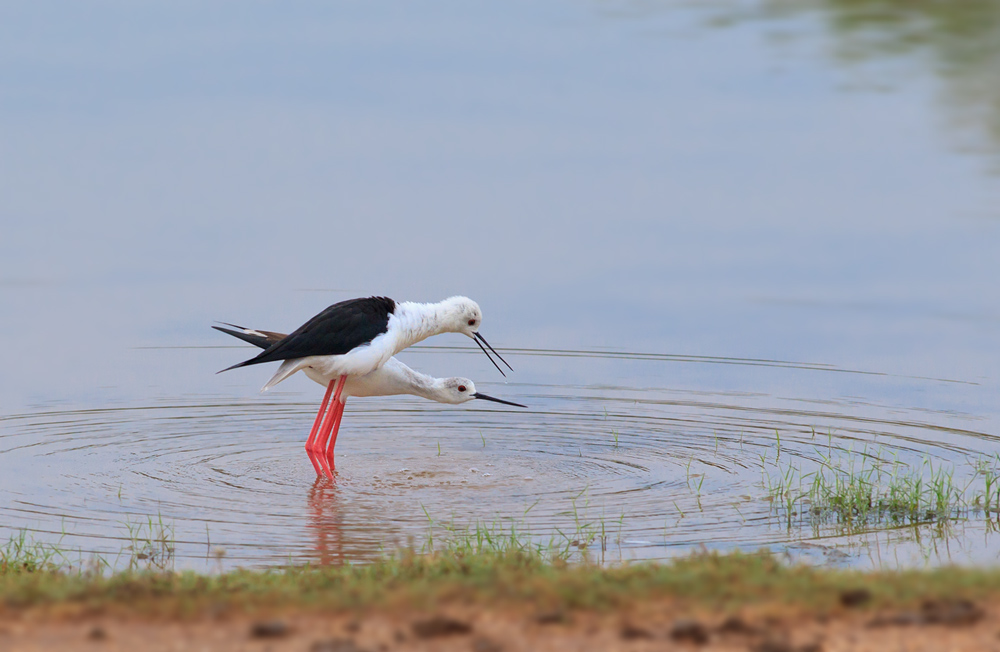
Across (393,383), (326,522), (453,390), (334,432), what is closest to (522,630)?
(326,522)

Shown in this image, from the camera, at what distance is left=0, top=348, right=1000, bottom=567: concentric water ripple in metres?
8.09

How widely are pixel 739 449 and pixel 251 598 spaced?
553 centimetres

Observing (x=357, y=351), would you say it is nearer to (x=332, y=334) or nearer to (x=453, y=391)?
(x=332, y=334)

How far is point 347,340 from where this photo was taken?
10.3 m

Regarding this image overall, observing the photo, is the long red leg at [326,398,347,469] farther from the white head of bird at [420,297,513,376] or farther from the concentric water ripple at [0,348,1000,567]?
the white head of bird at [420,297,513,376]

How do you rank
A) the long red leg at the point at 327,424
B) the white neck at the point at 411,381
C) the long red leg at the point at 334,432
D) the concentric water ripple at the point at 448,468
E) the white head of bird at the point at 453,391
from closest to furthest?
the concentric water ripple at the point at 448,468
the long red leg at the point at 334,432
the long red leg at the point at 327,424
the white neck at the point at 411,381
the white head of bird at the point at 453,391

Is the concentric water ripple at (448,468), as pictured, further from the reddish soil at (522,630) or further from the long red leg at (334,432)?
the reddish soil at (522,630)

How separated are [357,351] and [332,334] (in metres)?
0.25

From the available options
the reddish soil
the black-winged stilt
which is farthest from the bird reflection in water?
the reddish soil

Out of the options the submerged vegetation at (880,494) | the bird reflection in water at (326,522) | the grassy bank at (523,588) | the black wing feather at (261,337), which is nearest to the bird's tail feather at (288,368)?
the black wing feather at (261,337)

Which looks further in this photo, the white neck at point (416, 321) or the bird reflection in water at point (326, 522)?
the white neck at point (416, 321)

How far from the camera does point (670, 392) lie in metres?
12.1

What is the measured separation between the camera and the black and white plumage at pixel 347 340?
10156mm

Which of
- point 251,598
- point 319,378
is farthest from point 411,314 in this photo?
point 251,598
